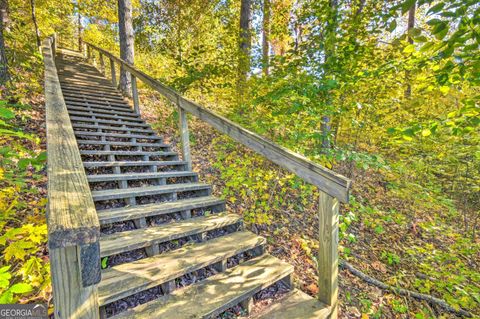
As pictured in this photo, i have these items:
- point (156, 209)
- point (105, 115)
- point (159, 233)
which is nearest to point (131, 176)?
point (156, 209)

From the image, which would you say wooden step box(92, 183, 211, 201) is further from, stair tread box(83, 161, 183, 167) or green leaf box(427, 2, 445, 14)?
green leaf box(427, 2, 445, 14)

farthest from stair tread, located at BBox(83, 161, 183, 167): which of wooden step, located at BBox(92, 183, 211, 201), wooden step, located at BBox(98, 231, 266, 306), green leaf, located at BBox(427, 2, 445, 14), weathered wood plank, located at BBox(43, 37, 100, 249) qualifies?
green leaf, located at BBox(427, 2, 445, 14)

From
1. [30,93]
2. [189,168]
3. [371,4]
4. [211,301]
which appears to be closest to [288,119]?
[189,168]

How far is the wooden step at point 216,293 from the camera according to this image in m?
1.70

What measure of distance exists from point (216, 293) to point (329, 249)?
1.03 metres

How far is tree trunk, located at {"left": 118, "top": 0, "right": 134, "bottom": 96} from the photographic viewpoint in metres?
7.07

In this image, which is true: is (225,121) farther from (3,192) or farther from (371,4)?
(371,4)

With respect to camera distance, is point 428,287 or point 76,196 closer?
point 76,196

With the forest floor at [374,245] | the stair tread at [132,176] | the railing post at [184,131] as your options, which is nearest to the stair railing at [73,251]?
the stair tread at [132,176]

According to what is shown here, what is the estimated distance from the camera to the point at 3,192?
222 cm

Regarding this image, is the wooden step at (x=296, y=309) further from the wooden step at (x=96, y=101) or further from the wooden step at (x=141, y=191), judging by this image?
the wooden step at (x=96, y=101)

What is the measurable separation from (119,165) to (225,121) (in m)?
1.56

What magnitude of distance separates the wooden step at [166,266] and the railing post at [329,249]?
69cm

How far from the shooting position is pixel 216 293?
1.92 meters
